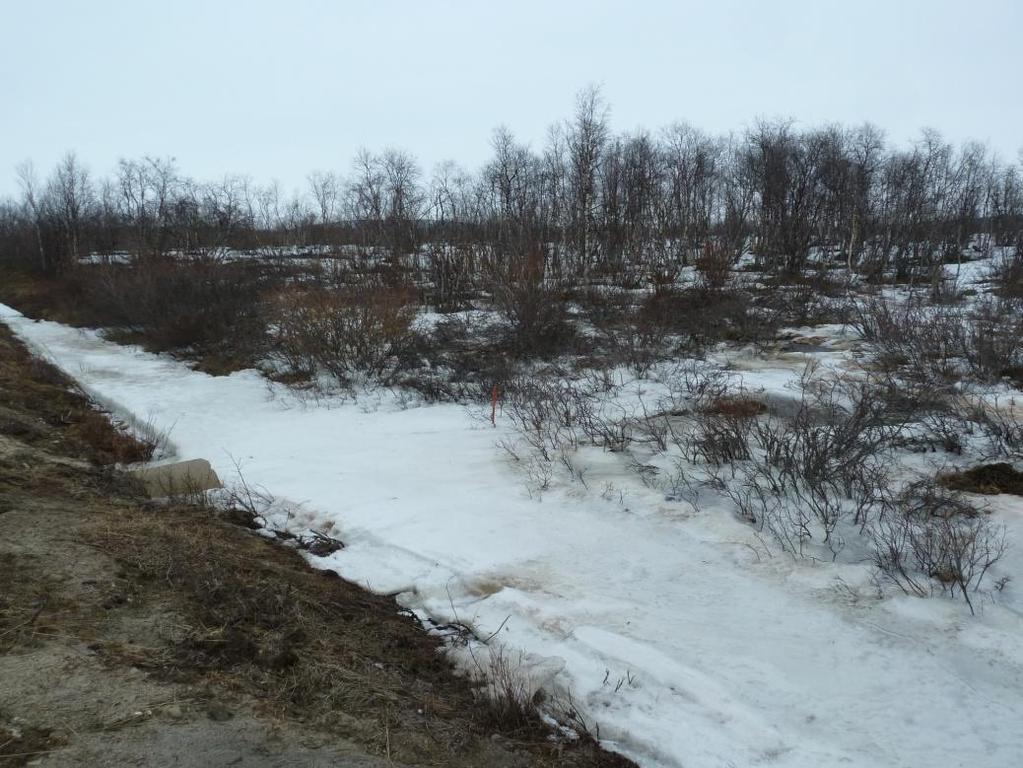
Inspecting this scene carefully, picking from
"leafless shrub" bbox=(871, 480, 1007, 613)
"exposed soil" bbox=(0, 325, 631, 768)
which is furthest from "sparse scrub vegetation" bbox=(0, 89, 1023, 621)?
"exposed soil" bbox=(0, 325, 631, 768)

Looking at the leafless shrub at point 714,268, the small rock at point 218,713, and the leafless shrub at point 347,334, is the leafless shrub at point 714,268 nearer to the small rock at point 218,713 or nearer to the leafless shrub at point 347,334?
the leafless shrub at point 347,334

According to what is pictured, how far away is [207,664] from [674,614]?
2905mm

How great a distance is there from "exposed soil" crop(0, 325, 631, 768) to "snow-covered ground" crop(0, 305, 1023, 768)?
454 millimetres

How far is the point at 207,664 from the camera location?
3.22 meters

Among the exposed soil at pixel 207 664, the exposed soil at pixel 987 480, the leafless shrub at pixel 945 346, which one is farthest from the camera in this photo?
the leafless shrub at pixel 945 346

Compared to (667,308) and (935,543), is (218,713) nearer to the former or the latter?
(935,543)

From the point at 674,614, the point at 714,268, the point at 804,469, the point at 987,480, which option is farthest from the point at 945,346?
the point at 674,614

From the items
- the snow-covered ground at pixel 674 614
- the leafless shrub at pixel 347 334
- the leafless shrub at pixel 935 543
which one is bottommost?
the snow-covered ground at pixel 674 614

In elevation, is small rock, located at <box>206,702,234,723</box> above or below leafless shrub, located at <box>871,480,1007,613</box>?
below

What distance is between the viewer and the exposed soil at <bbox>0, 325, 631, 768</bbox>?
2.62 m

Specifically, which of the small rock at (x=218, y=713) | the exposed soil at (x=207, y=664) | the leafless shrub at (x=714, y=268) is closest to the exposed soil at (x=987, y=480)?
the exposed soil at (x=207, y=664)

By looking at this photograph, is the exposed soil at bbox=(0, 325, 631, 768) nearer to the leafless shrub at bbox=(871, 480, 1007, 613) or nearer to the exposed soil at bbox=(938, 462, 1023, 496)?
the leafless shrub at bbox=(871, 480, 1007, 613)

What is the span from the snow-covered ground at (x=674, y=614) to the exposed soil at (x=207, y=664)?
45cm

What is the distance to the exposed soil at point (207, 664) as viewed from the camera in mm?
2625
